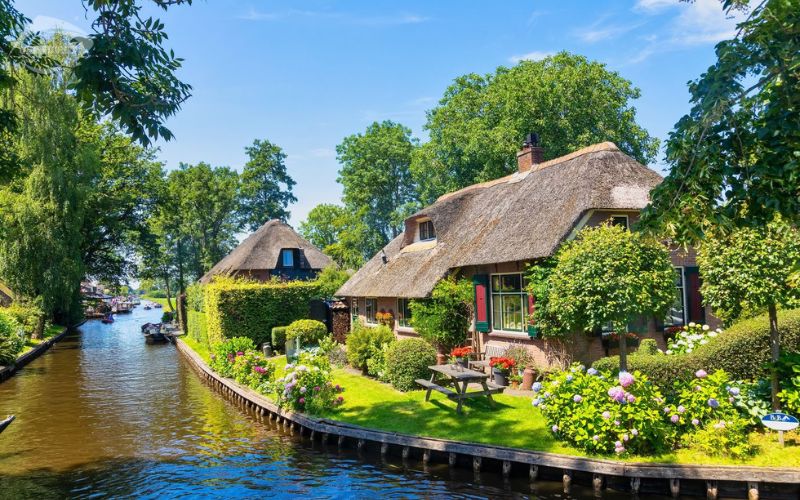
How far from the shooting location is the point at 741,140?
7.20 m

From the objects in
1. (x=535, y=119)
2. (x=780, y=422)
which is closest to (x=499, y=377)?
(x=780, y=422)

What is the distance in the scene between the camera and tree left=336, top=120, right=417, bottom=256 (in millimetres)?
57031

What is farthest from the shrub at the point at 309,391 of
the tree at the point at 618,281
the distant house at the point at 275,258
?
the distant house at the point at 275,258

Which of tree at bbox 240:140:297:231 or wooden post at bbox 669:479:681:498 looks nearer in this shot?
wooden post at bbox 669:479:681:498

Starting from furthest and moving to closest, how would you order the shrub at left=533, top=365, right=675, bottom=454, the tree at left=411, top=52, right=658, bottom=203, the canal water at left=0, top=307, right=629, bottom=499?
the tree at left=411, top=52, right=658, bottom=203
the canal water at left=0, top=307, right=629, bottom=499
the shrub at left=533, top=365, right=675, bottom=454

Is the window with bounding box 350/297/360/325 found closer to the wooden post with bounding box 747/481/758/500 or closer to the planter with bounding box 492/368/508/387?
the planter with bounding box 492/368/508/387

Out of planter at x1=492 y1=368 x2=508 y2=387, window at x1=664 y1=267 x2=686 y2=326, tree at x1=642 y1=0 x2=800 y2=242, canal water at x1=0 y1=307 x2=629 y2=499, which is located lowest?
canal water at x1=0 y1=307 x2=629 y2=499

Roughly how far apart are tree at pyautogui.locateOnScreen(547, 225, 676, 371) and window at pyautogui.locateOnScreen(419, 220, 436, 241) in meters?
12.1

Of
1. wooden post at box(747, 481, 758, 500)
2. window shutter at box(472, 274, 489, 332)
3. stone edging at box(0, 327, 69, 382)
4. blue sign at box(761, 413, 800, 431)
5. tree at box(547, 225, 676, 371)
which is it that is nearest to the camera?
wooden post at box(747, 481, 758, 500)

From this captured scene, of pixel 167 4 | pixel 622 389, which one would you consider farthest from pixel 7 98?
pixel 622 389

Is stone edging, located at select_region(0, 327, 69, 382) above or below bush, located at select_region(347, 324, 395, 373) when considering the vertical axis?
below

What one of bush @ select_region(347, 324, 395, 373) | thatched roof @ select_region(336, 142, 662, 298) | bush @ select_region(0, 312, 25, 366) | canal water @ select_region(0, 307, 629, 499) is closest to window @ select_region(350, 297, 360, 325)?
thatched roof @ select_region(336, 142, 662, 298)

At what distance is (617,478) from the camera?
387 inches

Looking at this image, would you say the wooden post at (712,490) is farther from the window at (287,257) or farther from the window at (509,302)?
the window at (287,257)
